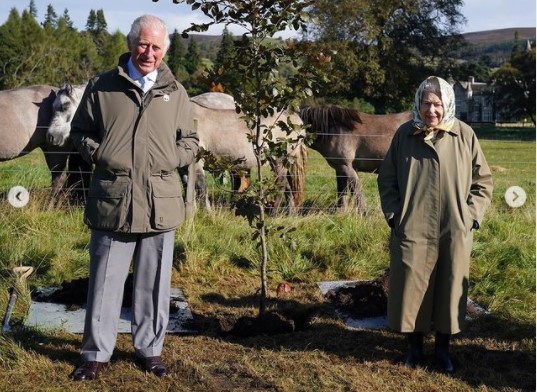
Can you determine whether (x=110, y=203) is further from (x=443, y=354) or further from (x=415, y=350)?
(x=443, y=354)

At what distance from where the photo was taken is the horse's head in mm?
8211

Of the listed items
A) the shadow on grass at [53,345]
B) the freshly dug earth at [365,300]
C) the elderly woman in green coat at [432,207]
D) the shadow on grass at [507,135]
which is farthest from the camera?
the shadow on grass at [507,135]

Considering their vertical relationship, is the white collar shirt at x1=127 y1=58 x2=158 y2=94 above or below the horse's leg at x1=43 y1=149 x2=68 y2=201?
above

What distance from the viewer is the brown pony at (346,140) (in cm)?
917

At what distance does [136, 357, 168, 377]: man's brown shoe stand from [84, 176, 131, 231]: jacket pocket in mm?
870

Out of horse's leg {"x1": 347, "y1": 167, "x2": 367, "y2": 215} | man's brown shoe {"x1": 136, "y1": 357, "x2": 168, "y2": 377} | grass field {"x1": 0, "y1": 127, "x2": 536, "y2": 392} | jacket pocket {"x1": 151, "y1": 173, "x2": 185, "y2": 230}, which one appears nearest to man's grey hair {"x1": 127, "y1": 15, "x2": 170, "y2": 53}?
jacket pocket {"x1": 151, "y1": 173, "x2": 185, "y2": 230}

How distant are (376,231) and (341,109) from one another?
8.22 ft

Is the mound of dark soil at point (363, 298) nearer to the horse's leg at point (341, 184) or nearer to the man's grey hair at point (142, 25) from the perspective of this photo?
the man's grey hair at point (142, 25)

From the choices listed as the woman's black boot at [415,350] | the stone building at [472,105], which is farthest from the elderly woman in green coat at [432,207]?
the stone building at [472,105]

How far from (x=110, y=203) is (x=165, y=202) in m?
0.30

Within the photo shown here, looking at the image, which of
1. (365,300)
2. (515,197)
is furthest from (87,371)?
(515,197)

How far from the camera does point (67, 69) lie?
1177 inches

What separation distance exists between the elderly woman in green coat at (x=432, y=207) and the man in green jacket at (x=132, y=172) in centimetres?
126

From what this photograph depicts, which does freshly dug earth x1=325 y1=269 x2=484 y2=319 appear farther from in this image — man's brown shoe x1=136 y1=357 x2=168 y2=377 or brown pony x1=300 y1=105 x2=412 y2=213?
brown pony x1=300 y1=105 x2=412 y2=213
